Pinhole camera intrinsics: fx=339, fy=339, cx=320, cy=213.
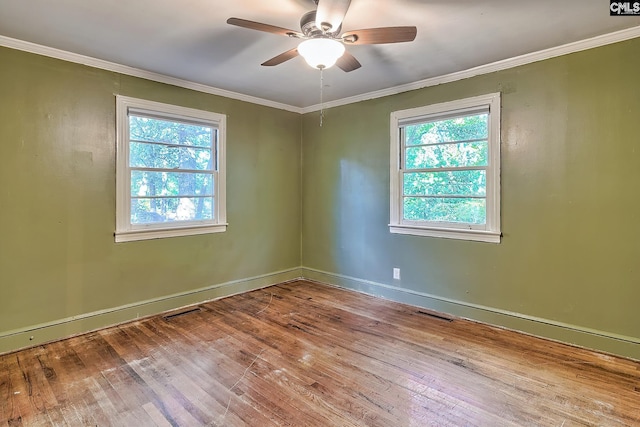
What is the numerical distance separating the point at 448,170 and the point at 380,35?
6.21 ft

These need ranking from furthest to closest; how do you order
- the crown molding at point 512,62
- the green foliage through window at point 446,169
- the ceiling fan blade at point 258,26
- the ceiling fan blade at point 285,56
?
1. the green foliage through window at point 446,169
2. the crown molding at point 512,62
3. the ceiling fan blade at point 285,56
4. the ceiling fan blade at point 258,26

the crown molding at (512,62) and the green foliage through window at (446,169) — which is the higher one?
the crown molding at (512,62)

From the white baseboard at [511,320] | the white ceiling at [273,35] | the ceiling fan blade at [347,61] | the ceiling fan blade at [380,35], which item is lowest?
the white baseboard at [511,320]

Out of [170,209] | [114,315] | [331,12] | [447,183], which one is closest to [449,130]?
[447,183]

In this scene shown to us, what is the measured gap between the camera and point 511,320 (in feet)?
10.3

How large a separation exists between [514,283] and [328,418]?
220 centimetres

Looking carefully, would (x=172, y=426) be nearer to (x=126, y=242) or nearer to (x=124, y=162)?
(x=126, y=242)

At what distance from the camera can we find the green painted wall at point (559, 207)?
2609 millimetres

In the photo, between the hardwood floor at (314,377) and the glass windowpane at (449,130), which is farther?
the glass windowpane at (449,130)

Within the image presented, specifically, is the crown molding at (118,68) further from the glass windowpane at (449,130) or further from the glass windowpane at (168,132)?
the glass windowpane at (449,130)

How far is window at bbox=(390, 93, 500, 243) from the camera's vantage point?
3.25 m

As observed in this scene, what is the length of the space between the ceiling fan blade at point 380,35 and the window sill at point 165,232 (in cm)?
266

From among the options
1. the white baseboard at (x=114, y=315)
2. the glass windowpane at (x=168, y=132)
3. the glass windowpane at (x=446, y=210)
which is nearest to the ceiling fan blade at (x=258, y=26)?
the glass windowpane at (x=168, y=132)

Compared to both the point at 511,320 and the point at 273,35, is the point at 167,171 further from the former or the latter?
the point at 511,320
